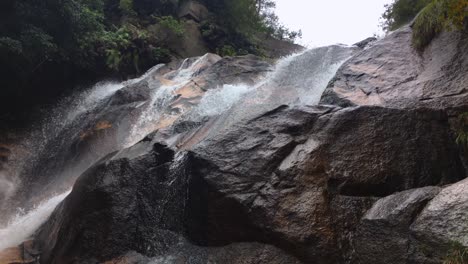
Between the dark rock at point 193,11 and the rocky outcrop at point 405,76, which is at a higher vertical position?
the dark rock at point 193,11

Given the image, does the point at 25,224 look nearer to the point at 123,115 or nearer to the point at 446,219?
the point at 123,115

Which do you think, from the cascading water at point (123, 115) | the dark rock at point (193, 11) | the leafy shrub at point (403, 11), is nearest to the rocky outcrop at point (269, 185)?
the cascading water at point (123, 115)

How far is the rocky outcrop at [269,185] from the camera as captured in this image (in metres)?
6.32

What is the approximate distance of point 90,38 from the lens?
1595 cm

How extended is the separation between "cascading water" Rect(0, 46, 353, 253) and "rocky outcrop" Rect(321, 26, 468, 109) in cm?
155

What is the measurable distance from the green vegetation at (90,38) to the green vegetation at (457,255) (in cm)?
1301

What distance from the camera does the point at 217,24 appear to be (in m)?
24.6

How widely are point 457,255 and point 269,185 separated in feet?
10.1

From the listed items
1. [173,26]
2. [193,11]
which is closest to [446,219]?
[173,26]

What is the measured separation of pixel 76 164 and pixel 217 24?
573 inches

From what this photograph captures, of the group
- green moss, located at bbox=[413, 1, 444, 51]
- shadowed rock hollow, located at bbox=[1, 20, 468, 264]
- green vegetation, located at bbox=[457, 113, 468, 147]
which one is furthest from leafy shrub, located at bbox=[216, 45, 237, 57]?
green vegetation, located at bbox=[457, 113, 468, 147]

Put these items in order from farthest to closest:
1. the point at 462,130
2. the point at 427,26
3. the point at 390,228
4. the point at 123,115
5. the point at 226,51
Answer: the point at 226,51
the point at 123,115
the point at 427,26
the point at 462,130
the point at 390,228

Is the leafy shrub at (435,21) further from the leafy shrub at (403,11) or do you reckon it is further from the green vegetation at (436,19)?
the leafy shrub at (403,11)

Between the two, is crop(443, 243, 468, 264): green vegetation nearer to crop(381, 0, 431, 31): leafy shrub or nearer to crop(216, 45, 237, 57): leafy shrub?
crop(381, 0, 431, 31): leafy shrub
